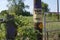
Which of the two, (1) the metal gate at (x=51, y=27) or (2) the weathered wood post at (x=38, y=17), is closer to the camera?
(2) the weathered wood post at (x=38, y=17)

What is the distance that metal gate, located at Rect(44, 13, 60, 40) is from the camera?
20.5 feet

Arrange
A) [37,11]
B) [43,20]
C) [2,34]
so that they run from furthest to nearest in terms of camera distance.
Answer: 1. [43,20]
2. [37,11]
3. [2,34]

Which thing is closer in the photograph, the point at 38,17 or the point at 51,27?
the point at 38,17

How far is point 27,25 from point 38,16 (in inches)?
16.6

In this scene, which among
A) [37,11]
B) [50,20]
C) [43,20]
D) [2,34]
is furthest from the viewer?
[50,20]

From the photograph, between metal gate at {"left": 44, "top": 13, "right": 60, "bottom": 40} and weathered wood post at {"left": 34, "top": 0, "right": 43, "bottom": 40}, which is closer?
weathered wood post at {"left": 34, "top": 0, "right": 43, "bottom": 40}

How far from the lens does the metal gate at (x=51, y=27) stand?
626 cm

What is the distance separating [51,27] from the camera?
267 inches

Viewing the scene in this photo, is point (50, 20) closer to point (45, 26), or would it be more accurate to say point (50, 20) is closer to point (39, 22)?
point (45, 26)

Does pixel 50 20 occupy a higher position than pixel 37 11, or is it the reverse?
pixel 37 11

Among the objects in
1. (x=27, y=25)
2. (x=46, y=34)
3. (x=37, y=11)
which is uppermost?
(x=37, y=11)

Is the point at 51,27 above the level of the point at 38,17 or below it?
below

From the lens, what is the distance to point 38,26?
5609 mm

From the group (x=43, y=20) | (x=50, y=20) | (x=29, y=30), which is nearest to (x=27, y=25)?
(x=29, y=30)
